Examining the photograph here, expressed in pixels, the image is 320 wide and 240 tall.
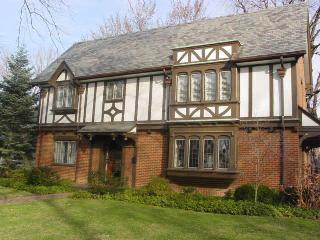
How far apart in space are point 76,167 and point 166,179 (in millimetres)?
5987

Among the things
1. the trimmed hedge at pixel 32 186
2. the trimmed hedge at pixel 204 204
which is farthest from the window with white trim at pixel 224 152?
the trimmed hedge at pixel 32 186

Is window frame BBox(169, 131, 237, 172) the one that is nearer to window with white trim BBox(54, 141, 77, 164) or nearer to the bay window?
the bay window

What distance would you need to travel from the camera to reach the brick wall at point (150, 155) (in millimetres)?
17578

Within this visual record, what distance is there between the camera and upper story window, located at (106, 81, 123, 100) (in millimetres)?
19438

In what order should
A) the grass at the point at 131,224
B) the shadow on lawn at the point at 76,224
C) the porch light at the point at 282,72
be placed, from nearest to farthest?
the shadow on lawn at the point at 76,224, the grass at the point at 131,224, the porch light at the point at 282,72

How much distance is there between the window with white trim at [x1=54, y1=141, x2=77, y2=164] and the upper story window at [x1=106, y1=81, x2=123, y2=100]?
3608 mm

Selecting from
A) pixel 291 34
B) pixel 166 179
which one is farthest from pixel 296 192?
pixel 291 34

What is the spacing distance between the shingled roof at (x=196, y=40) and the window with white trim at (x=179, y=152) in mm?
4004

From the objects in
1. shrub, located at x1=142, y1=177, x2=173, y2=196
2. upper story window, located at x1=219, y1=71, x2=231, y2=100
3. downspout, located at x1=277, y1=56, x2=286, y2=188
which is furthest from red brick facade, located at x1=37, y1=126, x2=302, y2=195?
upper story window, located at x1=219, y1=71, x2=231, y2=100

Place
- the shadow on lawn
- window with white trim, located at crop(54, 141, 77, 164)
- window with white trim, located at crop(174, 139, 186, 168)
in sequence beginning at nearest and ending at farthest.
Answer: the shadow on lawn < window with white trim, located at crop(174, 139, 186, 168) < window with white trim, located at crop(54, 141, 77, 164)

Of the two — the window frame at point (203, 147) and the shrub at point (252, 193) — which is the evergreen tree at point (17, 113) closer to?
the window frame at point (203, 147)

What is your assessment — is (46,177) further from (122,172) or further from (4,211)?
(4,211)

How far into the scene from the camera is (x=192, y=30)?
2083cm

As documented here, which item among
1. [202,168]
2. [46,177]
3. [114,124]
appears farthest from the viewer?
[114,124]
